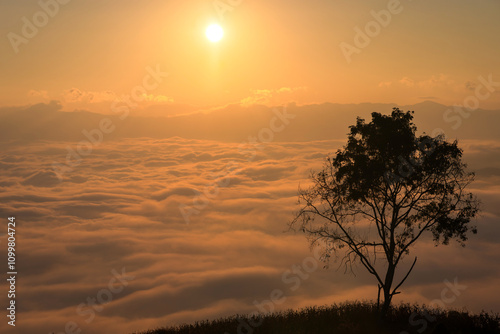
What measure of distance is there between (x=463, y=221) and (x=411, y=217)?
9.24 ft

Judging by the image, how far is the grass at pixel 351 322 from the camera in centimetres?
2439

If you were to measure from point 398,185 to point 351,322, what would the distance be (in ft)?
27.9

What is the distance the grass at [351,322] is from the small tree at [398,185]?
1.69 metres

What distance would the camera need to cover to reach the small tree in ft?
82.9

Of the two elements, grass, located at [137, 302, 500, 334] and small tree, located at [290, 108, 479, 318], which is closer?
grass, located at [137, 302, 500, 334]

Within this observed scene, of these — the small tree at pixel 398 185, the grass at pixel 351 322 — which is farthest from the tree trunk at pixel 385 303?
the grass at pixel 351 322

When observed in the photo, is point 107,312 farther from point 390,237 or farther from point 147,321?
point 390,237

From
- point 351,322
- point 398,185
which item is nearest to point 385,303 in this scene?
point 351,322

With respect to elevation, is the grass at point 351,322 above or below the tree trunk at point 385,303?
below

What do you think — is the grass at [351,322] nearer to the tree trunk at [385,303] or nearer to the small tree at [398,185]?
the tree trunk at [385,303]

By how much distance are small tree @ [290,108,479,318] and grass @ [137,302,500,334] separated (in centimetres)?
169

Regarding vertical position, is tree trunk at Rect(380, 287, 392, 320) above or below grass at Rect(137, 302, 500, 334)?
above

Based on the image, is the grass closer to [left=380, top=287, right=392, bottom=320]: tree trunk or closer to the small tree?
[left=380, top=287, right=392, bottom=320]: tree trunk

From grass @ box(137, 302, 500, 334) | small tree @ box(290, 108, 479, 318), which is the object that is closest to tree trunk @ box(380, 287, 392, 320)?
small tree @ box(290, 108, 479, 318)
